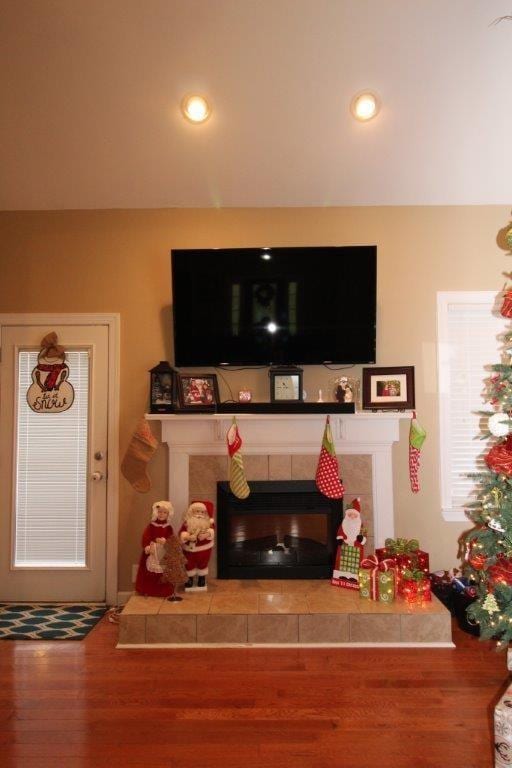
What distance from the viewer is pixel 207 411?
11.2 ft

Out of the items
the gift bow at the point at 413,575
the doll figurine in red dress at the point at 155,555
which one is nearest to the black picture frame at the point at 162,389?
the doll figurine in red dress at the point at 155,555

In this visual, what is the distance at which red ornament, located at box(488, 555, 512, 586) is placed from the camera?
8.16ft

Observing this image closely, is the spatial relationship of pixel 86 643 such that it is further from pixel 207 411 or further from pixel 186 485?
pixel 207 411

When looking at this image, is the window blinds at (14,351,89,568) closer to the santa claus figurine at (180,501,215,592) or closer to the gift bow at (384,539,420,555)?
the santa claus figurine at (180,501,215,592)

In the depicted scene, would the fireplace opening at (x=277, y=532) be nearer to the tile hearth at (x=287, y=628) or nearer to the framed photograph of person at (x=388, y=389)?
the tile hearth at (x=287, y=628)

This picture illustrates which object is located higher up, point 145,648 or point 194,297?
point 194,297

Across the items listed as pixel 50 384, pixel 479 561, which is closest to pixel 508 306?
pixel 479 561

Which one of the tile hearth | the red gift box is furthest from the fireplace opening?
the tile hearth

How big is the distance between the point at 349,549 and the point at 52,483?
2074 mm

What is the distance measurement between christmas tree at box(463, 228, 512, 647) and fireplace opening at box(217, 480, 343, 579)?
3.47ft

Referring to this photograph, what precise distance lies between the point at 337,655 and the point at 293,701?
1.69 ft

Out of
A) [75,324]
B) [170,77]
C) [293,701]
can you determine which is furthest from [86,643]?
[170,77]

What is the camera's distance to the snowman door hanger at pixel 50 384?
3.63m

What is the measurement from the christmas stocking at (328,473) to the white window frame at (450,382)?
0.88 meters
